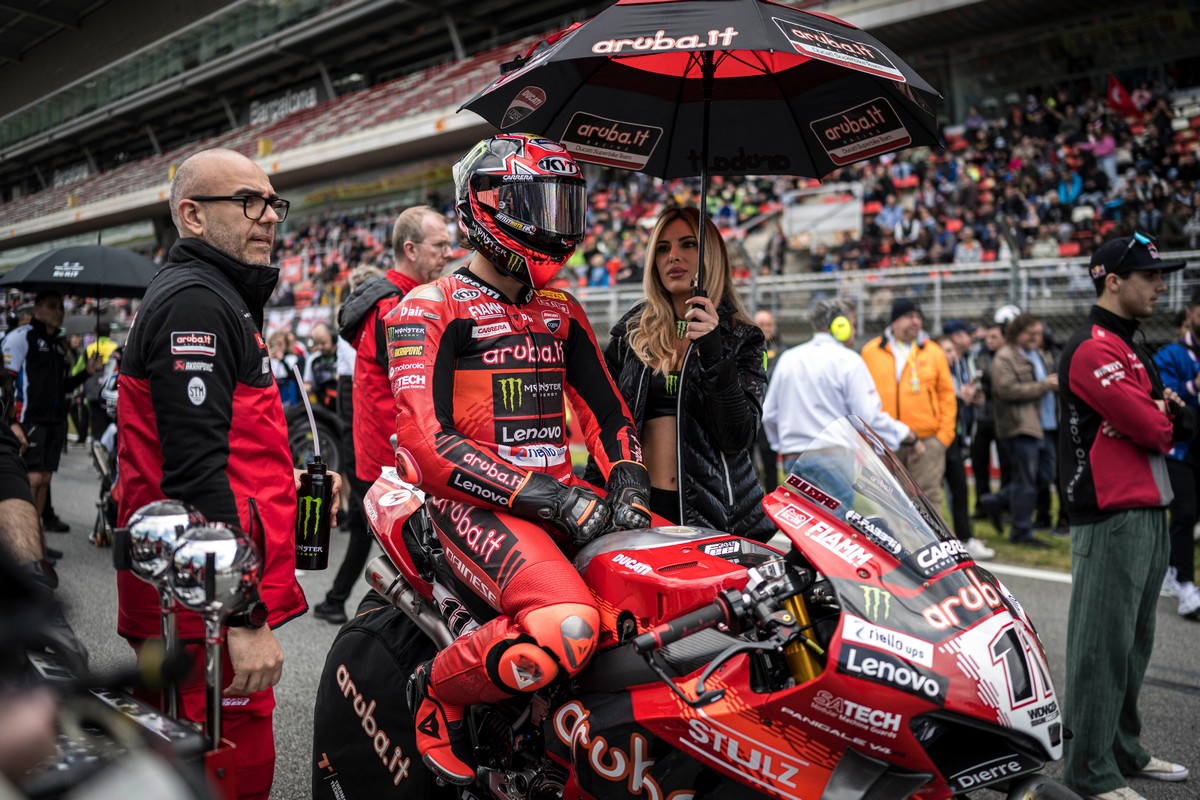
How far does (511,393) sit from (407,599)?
29.6 inches

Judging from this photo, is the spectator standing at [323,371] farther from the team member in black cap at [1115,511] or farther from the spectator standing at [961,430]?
the team member in black cap at [1115,511]

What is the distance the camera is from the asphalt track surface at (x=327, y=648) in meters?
3.66

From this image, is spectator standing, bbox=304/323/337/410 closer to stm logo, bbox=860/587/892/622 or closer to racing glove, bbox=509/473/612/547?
racing glove, bbox=509/473/612/547

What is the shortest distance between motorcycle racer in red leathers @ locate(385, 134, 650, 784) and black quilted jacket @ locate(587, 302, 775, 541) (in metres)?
0.37

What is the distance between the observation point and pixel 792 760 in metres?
1.91

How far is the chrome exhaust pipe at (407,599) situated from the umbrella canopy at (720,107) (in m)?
1.64

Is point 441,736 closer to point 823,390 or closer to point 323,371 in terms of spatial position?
point 823,390

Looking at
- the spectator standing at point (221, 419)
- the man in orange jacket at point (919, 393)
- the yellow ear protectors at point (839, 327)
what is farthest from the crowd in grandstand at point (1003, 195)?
the spectator standing at point (221, 419)

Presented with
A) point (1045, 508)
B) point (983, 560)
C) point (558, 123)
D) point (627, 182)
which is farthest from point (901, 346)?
point (627, 182)

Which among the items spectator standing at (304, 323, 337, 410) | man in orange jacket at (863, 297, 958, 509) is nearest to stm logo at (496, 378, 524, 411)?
man in orange jacket at (863, 297, 958, 509)

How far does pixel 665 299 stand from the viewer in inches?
137

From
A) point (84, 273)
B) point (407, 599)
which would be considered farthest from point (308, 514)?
point (84, 273)

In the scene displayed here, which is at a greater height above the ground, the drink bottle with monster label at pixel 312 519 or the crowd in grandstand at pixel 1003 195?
the crowd in grandstand at pixel 1003 195

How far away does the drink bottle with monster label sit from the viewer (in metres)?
2.68
